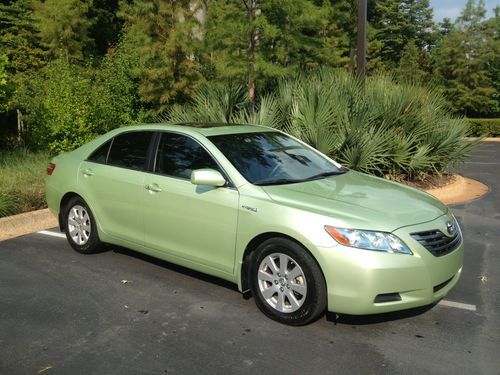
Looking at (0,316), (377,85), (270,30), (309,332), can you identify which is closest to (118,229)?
(0,316)

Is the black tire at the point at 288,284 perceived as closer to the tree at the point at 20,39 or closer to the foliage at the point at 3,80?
the foliage at the point at 3,80

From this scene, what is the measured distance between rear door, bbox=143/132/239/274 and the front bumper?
0.98 meters

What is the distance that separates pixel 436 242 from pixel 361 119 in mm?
5925

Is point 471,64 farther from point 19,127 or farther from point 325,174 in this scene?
point 325,174

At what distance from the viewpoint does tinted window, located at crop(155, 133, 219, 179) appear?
494 centimetres

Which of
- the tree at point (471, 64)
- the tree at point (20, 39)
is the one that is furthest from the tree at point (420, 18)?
the tree at point (20, 39)

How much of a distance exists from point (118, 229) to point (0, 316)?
1.48 metres

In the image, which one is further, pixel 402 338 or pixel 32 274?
pixel 32 274

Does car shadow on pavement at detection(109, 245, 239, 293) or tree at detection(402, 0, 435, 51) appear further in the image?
tree at detection(402, 0, 435, 51)

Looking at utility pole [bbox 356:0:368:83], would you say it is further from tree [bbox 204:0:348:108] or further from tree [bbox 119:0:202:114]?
tree [bbox 119:0:202:114]

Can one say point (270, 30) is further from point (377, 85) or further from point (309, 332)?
point (309, 332)

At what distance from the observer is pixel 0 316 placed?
4434mm

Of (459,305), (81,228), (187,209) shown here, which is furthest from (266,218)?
(81,228)

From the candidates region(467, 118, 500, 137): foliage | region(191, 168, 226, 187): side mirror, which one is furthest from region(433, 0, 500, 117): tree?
region(191, 168, 226, 187): side mirror
